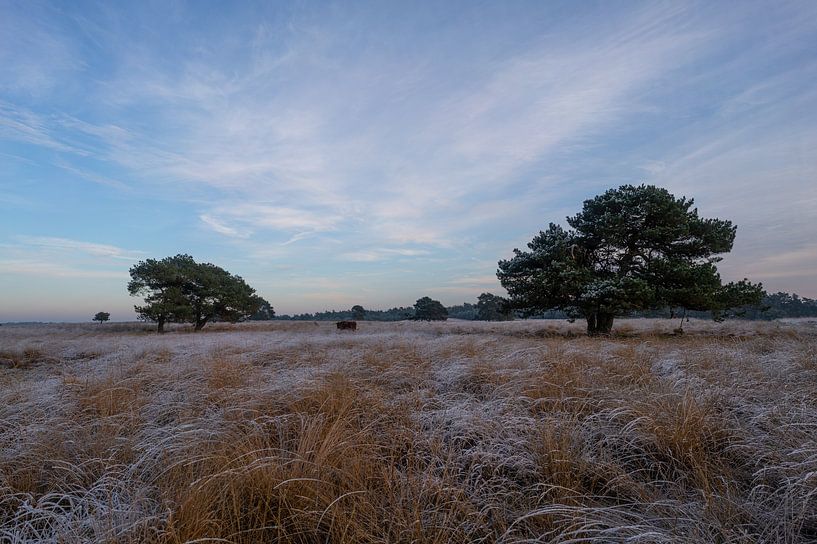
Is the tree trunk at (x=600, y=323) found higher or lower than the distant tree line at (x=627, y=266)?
lower

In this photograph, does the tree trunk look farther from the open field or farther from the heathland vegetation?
the open field

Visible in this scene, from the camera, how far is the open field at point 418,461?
193 centimetres

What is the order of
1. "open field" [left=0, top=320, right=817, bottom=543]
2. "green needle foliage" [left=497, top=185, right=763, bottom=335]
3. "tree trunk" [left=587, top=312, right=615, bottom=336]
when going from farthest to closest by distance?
"tree trunk" [left=587, top=312, right=615, bottom=336], "green needle foliage" [left=497, top=185, right=763, bottom=335], "open field" [left=0, top=320, right=817, bottom=543]

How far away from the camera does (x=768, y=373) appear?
4.86 m

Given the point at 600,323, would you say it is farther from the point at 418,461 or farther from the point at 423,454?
the point at 418,461

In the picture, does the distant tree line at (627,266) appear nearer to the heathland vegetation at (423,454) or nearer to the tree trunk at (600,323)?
the tree trunk at (600,323)

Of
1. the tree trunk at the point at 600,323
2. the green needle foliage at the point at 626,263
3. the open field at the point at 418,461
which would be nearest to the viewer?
the open field at the point at 418,461

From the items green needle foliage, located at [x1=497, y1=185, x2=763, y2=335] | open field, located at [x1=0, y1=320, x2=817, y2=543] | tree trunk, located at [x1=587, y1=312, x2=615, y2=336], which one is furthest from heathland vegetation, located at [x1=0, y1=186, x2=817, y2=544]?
tree trunk, located at [x1=587, y1=312, x2=615, y2=336]

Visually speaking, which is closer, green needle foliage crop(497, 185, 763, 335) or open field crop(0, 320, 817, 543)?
open field crop(0, 320, 817, 543)

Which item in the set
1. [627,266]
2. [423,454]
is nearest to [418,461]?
[423,454]

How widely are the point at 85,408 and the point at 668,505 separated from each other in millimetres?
5200

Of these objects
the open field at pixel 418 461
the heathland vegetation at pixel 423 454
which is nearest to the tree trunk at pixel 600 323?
the heathland vegetation at pixel 423 454

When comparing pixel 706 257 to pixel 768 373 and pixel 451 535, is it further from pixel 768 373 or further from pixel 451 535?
pixel 451 535

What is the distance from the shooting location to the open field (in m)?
1.93
